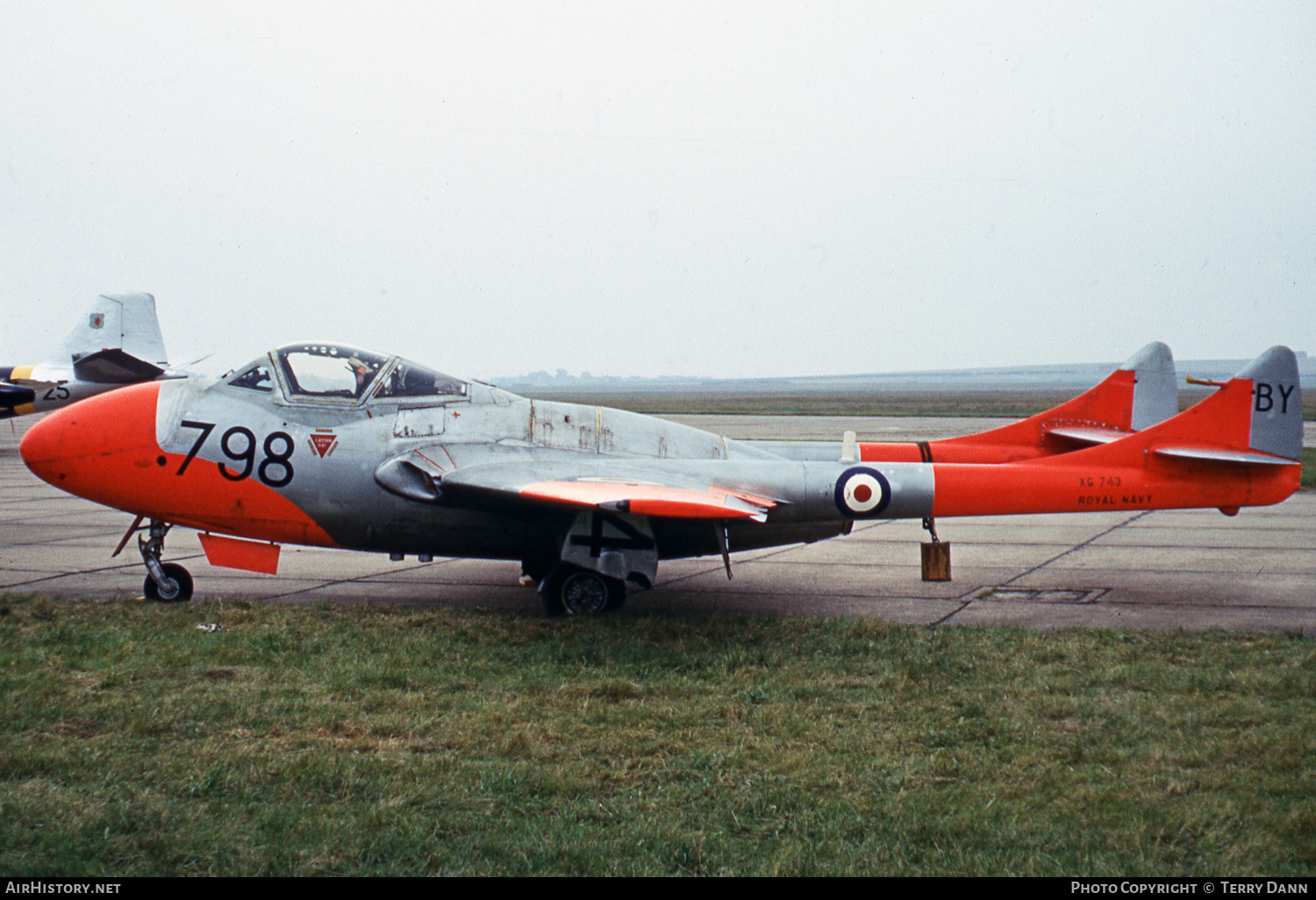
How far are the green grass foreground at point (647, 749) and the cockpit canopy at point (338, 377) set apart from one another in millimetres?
2231

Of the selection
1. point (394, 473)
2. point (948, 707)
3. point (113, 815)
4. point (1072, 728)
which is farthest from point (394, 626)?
point (1072, 728)

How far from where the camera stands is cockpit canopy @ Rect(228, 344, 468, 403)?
9.77 metres

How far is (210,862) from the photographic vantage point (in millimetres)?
A: 4219

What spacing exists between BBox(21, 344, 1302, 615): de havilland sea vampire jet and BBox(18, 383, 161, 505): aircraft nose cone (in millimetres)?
16

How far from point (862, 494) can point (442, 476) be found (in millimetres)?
3876

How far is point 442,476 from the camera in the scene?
912 cm

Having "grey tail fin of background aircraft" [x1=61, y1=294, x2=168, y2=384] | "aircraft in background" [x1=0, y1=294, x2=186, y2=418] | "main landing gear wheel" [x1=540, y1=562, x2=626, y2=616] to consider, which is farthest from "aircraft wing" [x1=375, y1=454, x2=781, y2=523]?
"grey tail fin of background aircraft" [x1=61, y1=294, x2=168, y2=384]

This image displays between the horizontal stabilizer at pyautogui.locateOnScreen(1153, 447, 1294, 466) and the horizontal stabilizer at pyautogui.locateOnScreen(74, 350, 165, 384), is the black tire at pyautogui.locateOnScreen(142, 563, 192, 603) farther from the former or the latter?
the horizontal stabilizer at pyautogui.locateOnScreen(74, 350, 165, 384)

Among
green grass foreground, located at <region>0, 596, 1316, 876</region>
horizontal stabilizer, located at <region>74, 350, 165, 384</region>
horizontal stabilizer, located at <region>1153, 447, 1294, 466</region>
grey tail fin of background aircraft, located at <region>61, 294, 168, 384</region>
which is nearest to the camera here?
green grass foreground, located at <region>0, 596, 1316, 876</region>

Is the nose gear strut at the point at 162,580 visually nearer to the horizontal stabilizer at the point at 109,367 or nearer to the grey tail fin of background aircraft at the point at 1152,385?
the grey tail fin of background aircraft at the point at 1152,385

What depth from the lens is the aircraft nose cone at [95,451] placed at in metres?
→ 9.48

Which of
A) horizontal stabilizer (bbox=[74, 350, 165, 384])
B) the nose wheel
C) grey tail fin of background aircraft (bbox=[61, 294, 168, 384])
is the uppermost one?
grey tail fin of background aircraft (bbox=[61, 294, 168, 384])
